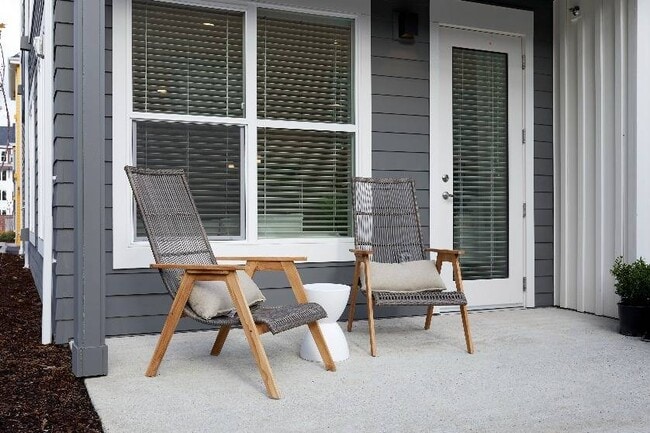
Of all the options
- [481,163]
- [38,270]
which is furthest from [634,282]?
[38,270]

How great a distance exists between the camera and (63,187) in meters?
3.69

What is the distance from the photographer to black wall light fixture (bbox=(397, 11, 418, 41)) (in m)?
4.62

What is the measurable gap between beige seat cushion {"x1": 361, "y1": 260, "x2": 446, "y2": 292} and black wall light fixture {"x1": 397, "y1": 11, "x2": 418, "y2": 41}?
182 centimetres

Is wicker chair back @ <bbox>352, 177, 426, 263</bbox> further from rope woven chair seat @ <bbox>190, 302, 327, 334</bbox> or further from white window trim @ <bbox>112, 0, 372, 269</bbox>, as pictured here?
rope woven chair seat @ <bbox>190, 302, 327, 334</bbox>

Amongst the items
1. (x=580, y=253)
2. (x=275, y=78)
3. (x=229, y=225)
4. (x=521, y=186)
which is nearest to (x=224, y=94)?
(x=275, y=78)

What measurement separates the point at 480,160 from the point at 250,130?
189cm

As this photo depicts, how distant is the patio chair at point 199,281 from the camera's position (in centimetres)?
276

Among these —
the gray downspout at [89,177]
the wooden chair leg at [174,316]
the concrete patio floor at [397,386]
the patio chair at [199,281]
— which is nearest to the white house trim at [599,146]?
the concrete patio floor at [397,386]

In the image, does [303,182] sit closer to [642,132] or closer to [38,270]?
[642,132]

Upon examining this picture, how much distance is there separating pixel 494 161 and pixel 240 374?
115 inches

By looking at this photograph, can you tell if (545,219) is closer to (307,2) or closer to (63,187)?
(307,2)

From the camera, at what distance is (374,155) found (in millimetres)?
4613

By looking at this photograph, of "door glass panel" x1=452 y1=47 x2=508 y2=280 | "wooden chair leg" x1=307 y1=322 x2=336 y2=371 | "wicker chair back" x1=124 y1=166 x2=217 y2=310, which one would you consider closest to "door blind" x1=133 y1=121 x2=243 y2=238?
"wicker chair back" x1=124 y1=166 x2=217 y2=310

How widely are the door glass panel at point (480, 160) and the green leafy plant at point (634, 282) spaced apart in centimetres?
102
